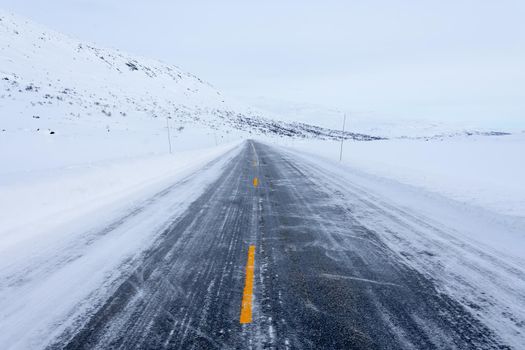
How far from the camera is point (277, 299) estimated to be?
3561 mm

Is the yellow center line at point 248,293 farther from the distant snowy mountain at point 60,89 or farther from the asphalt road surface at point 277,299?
the distant snowy mountain at point 60,89

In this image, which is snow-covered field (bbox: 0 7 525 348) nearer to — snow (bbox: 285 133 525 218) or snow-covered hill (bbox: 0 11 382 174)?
snow (bbox: 285 133 525 218)

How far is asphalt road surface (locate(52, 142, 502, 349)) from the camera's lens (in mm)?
2918

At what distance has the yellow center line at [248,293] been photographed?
3227 mm

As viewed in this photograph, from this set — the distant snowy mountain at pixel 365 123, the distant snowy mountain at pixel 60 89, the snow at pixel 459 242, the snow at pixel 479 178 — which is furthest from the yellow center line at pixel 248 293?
the distant snowy mountain at pixel 365 123

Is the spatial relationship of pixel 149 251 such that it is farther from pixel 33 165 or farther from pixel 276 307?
pixel 33 165

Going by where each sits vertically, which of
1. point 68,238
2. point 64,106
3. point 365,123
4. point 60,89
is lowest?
point 68,238

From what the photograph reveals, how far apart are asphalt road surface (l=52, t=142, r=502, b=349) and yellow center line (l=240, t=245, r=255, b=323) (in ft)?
0.06

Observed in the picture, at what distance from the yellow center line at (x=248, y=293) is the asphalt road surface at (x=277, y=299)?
2 cm

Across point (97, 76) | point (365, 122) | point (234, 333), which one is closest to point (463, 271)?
point (234, 333)

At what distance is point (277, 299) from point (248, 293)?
332 mm

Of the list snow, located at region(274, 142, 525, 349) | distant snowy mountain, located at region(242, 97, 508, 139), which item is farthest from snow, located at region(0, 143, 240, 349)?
distant snowy mountain, located at region(242, 97, 508, 139)

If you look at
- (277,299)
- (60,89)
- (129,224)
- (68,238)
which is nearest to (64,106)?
(60,89)

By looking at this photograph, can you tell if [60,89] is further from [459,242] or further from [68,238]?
[459,242]
